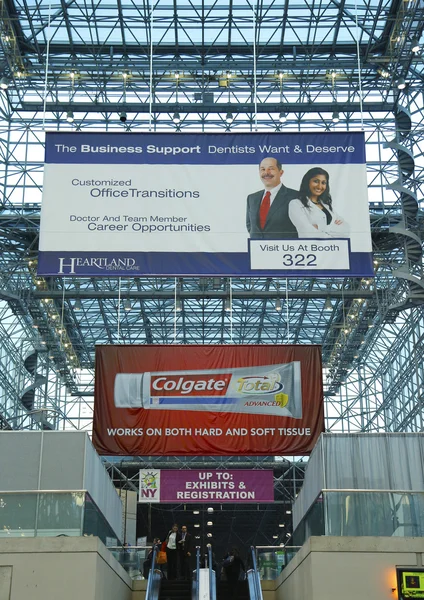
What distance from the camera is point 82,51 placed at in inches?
1344

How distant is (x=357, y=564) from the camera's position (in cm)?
1609

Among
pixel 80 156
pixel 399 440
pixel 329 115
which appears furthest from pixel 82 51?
pixel 399 440

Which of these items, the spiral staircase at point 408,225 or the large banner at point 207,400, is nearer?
the large banner at point 207,400

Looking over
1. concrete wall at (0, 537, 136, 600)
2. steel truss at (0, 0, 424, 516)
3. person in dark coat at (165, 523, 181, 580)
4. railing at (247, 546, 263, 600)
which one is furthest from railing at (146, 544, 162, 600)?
steel truss at (0, 0, 424, 516)

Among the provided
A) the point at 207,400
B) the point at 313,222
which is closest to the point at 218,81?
the point at 207,400

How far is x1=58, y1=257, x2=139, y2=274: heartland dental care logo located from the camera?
17844 millimetres

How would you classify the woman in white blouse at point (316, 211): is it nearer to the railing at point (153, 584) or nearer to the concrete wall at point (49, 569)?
the concrete wall at point (49, 569)

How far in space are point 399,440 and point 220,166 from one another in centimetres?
655

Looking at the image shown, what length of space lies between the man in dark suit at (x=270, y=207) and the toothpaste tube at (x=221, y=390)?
462 cm

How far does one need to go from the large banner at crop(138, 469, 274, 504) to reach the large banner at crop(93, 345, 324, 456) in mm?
3076

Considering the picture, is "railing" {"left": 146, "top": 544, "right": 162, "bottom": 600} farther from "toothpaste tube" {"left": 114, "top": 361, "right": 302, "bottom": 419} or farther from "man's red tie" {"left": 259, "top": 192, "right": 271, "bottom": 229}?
"man's red tie" {"left": 259, "top": 192, "right": 271, "bottom": 229}

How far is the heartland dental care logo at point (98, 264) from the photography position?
58.5 feet

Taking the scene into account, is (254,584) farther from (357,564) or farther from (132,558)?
(357,564)

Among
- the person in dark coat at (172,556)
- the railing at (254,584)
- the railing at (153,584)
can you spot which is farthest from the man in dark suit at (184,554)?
the railing at (254,584)
